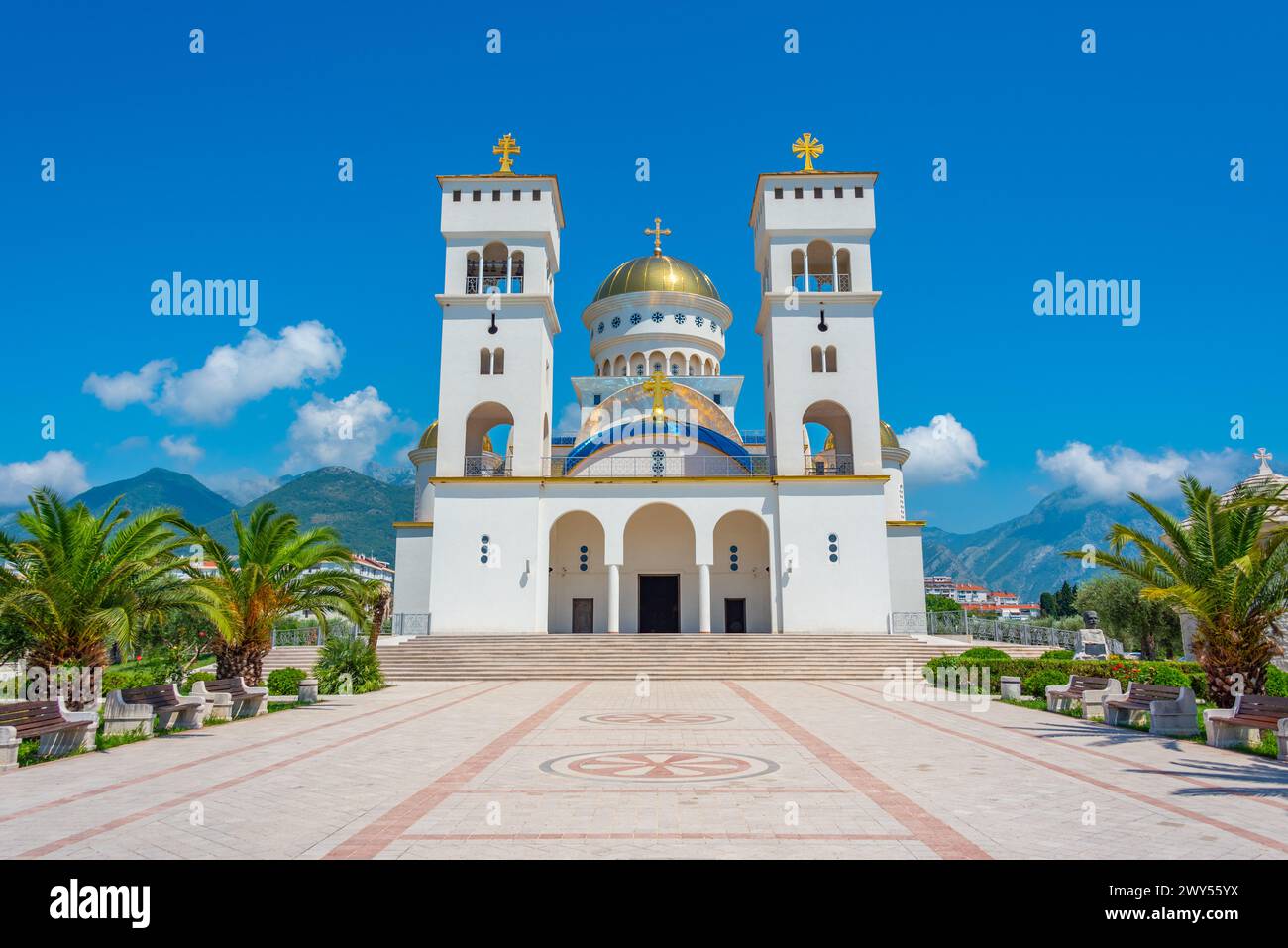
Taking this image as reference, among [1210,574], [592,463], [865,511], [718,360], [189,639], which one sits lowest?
[189,639]

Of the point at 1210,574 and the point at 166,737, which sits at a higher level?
the point at 1210,574

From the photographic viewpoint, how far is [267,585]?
15.0m

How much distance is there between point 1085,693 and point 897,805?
307 inches

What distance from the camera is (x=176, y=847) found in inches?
217

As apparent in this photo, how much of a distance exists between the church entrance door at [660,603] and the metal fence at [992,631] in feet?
24.6

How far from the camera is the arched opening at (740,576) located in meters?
29.8

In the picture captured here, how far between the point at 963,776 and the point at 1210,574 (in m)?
6.30

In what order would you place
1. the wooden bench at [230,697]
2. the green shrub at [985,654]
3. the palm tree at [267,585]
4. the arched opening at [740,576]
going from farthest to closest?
1. the arched opening at [740,576]
2. the green shrub at [985,654]
3. the palm tree at [267,585]
4. the wooden bench at [230,697]

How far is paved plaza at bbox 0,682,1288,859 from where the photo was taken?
5.64 m

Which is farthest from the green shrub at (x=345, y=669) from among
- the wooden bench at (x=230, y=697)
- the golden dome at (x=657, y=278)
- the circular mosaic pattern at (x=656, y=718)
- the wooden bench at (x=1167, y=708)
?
the golden dome at (x=657, y=278)

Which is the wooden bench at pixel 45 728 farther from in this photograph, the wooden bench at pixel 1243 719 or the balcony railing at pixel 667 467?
the balcony railing at pixel 667 467

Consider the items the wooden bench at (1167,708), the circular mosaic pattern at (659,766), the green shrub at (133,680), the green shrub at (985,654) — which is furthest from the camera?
the green shrub at (985,654)
